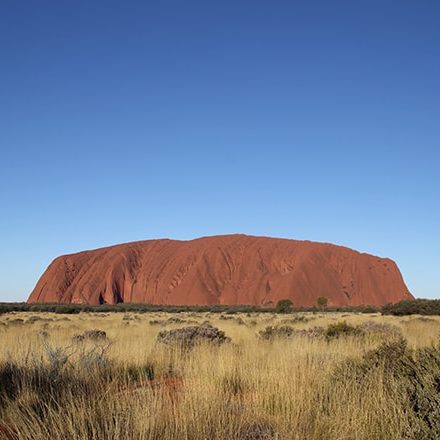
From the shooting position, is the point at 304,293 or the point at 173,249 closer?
the point at 304,293

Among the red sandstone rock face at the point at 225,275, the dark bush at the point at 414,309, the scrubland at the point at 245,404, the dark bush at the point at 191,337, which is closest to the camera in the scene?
the scrubland at the point at 245,404

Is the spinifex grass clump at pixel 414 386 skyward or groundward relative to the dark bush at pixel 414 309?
skyward

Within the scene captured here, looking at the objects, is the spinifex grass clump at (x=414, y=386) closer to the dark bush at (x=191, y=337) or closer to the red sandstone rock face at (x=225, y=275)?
the dark bush at (x=191, y=337)

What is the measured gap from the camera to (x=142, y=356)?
10023mm

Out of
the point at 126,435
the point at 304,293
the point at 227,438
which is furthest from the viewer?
the point at 304,293

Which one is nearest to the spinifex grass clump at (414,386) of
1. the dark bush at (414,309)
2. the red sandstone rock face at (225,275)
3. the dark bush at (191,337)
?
the dark bush at (191,337)

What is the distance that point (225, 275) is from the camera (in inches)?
3342

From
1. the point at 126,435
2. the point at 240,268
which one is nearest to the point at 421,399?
the point at 126,435

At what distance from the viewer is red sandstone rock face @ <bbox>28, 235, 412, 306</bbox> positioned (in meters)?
79.9

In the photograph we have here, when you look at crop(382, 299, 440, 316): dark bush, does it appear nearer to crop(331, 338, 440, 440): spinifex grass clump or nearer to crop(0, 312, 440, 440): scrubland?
crop(0, 312, 440, 440): scrubland

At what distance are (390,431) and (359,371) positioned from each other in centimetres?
202

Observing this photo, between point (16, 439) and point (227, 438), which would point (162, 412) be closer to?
point (227, 438)

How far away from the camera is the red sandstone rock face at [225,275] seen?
3145 inches

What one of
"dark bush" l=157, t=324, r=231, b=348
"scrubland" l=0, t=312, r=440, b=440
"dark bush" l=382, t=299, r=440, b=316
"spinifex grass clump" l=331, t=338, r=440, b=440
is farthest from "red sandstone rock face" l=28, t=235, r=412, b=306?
"spinifex grass clump" l=331, t=338, r=440, b=440
